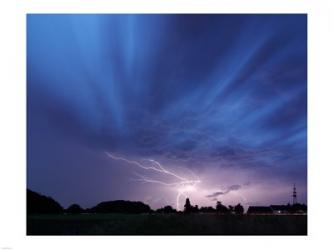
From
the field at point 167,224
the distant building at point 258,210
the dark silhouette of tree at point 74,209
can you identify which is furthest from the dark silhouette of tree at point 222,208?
the dark silhouette of tree at point 74,209

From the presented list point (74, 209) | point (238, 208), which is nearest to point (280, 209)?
point (238, 208)

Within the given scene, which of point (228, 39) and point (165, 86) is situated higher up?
point (228, 39)

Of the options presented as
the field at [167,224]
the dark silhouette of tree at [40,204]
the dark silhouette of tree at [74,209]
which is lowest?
the field at [167,224]

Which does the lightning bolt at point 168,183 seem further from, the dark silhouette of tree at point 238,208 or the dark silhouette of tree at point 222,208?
the dark silhouette of tree at point 238,208
